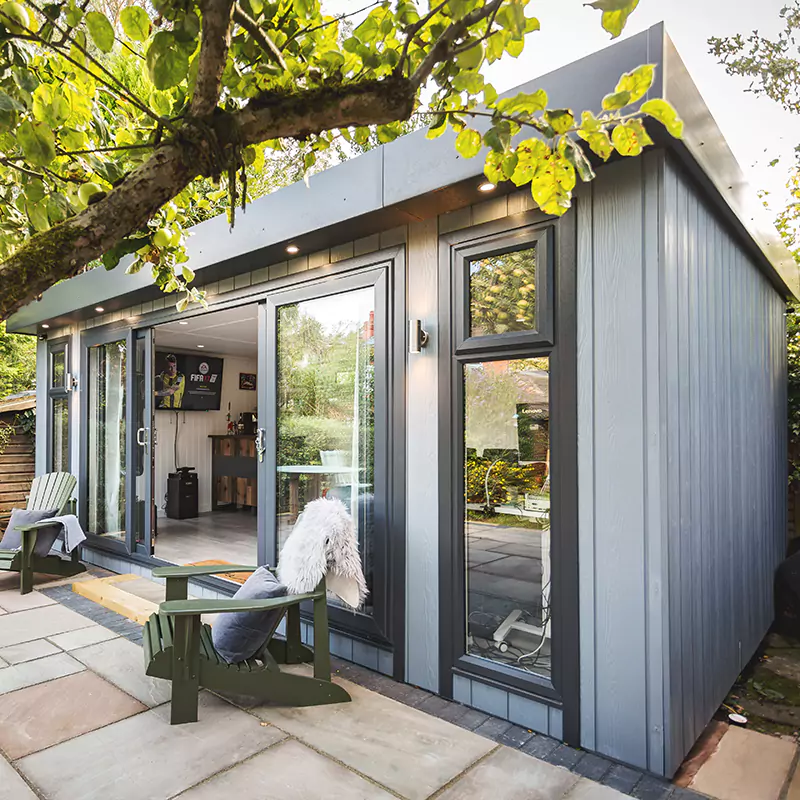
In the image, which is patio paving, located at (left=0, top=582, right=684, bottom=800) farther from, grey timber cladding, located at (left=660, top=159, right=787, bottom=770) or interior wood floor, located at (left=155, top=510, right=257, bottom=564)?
interior wood floor, located at (left=155, top=510, right=257, bottom=564)

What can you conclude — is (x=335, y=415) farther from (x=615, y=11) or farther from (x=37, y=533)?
(x=37, y=533)

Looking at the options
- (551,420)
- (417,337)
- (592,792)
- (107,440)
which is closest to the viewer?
(592,792)

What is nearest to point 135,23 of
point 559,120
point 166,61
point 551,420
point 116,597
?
point 166,61

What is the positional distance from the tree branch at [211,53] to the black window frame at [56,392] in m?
5.81

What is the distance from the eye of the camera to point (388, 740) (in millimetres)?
2467

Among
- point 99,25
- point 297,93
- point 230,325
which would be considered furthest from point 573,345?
point 230,325

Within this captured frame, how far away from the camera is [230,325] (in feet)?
20.5

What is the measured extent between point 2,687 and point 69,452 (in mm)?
3721

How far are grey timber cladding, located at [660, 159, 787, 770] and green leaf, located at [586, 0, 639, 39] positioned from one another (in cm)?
123

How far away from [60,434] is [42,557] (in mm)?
1954

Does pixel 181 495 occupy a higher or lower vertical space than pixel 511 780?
higher

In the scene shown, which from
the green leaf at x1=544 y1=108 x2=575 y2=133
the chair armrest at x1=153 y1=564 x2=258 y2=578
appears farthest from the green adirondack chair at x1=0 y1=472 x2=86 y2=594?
the green leaf at x1=544 y1=108 x2=575 y2=133

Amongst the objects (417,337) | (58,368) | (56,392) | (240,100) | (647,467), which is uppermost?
(240,100)

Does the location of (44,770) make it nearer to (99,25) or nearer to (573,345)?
(99,25)
